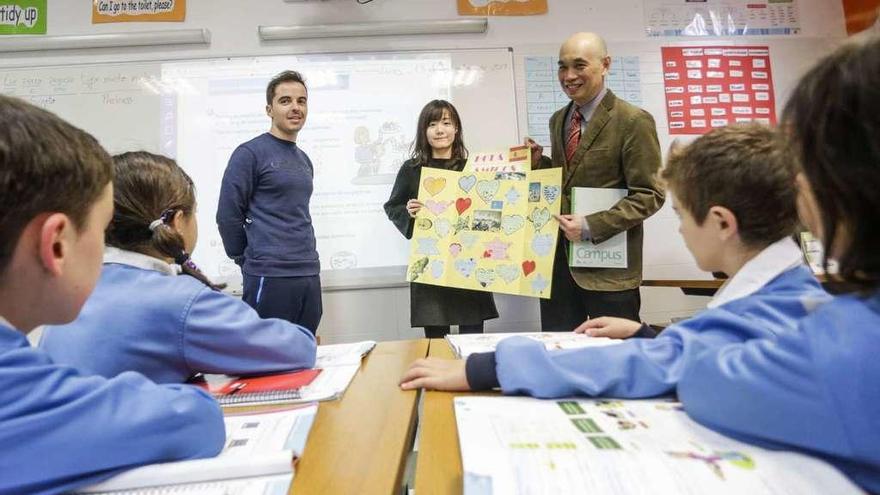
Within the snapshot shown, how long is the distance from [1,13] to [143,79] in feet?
2.92

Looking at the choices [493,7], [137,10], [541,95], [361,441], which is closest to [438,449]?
[361,441]

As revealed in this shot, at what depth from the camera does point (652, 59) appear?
9.32 feet

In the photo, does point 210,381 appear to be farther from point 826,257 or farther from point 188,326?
point 826,257

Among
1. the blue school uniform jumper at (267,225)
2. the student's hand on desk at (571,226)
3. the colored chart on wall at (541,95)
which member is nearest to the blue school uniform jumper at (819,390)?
the student's hand on desk at (571,226)

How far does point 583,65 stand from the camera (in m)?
1.99

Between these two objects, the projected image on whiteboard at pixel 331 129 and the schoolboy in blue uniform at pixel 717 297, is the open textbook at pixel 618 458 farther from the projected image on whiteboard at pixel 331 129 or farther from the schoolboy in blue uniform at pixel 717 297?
the projected image on whiteboard at pixel 331 129

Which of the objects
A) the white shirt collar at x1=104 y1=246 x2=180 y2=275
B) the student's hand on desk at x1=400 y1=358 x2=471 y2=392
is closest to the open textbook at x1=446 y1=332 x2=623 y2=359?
the student's hand on desk at x1=400 y1=358 x2=471 y2=392

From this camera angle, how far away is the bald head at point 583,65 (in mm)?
1991

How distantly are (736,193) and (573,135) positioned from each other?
1.28m

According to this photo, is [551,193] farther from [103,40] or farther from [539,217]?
[103,40]

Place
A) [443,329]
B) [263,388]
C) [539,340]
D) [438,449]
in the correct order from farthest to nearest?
[443,329], [539,340], [263,388], [438,449]

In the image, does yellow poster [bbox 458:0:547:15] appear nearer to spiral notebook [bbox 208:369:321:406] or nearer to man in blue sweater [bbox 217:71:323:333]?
man in blue sweater [bbox 217:71:323:333]

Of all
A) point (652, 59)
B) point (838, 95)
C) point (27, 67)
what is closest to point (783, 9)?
point (652, 59)

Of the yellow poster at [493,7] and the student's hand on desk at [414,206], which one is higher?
the yellow poster at [493,7]
